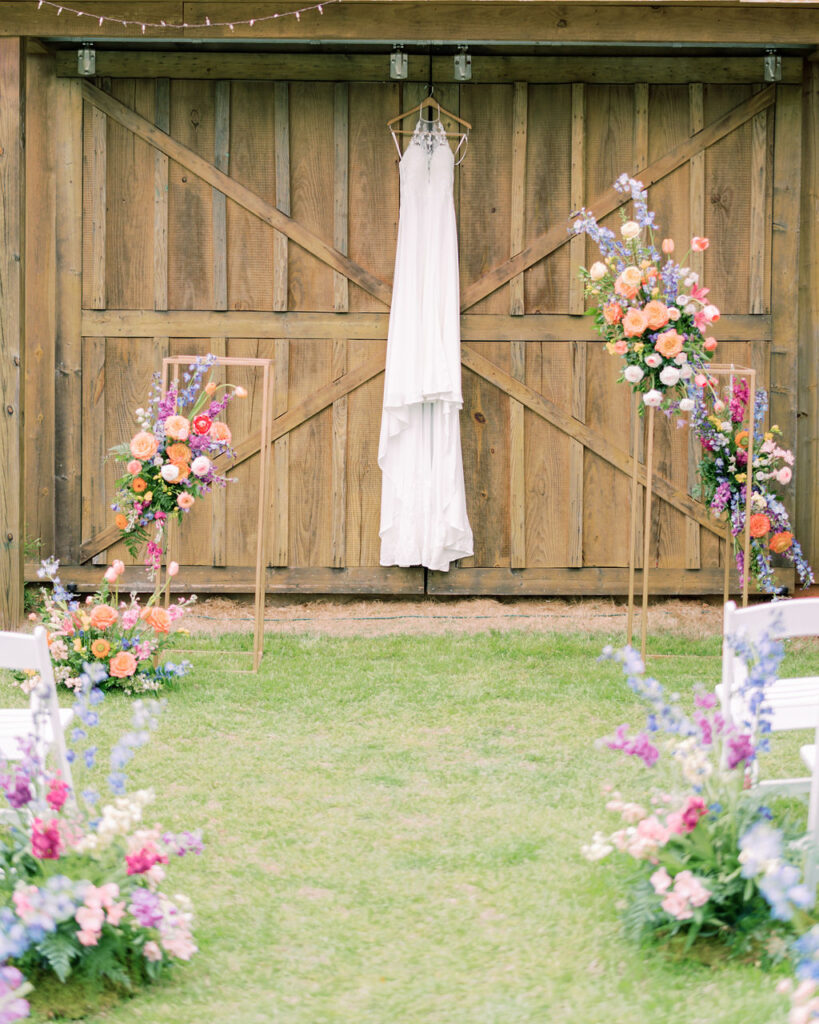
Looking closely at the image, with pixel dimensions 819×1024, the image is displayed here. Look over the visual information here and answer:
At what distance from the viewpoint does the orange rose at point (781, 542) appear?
597 centimetres

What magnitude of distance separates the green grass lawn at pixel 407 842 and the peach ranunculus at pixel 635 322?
142 centimetres

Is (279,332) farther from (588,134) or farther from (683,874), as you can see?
(683,874)

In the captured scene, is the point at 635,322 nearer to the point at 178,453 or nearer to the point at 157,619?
the point at 178,453

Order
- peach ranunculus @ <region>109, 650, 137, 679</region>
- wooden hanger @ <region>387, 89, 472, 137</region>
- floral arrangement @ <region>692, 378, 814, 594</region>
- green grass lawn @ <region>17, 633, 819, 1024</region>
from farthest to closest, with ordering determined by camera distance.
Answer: wooden hanger @ <region>387, 89, 472, 137</region>, floral arrangement @ <region>692, 378, 814, 594</region>, peach ranunculus @ <region>109, 650, 137, 679</region>, green grass lawn @ <region>17, 633, 819, 1024</region>

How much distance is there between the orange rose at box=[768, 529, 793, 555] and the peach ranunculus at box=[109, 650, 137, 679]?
308 cm

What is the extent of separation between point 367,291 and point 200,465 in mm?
1955

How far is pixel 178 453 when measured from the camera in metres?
4.95

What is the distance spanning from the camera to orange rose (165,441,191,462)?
195 inches

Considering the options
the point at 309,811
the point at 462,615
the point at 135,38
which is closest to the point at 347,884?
the point at 309,811

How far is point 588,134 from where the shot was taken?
6484mm

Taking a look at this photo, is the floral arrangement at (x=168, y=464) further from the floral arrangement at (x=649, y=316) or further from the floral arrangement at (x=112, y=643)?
the floral arrangement at (x=649, y=316)

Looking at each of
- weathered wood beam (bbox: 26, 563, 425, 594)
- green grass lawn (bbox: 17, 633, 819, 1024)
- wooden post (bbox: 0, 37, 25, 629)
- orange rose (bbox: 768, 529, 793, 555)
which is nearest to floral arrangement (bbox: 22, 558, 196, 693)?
green grass lawn (bbox: 17, 633, 819, 1024)

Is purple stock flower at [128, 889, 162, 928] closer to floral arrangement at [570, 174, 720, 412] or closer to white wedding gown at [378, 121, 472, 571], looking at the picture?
floral arrangement at [570, 174, 720, 412]

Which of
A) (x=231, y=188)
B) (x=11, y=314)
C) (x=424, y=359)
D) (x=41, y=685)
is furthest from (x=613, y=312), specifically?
(x=41, y=685)
